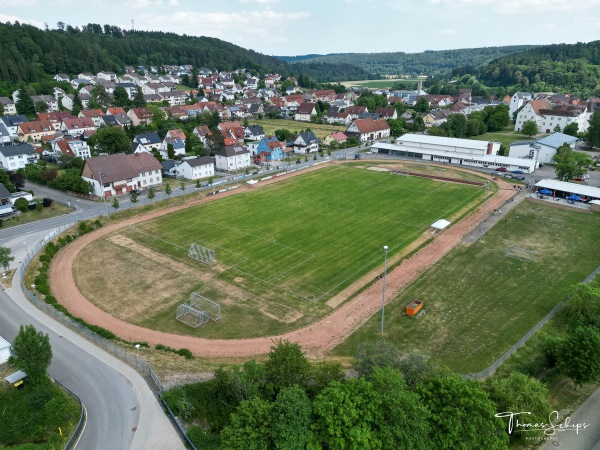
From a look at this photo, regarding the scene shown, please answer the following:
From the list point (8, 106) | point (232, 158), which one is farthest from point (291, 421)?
point (8, 106)

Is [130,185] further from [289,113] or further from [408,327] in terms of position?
[289,113]

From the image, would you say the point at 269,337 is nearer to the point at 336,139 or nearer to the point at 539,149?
the point at 539,149

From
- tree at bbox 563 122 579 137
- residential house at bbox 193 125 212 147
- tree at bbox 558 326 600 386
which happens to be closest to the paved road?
tree at bbox 558 326 600 386

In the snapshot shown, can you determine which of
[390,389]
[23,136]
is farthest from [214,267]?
[23,136]

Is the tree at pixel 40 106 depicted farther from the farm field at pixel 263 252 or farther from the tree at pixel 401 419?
the tree at pixel 401 419

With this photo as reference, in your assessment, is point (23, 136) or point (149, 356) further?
point (23, 136)

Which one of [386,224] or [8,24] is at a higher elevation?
[8,24]
